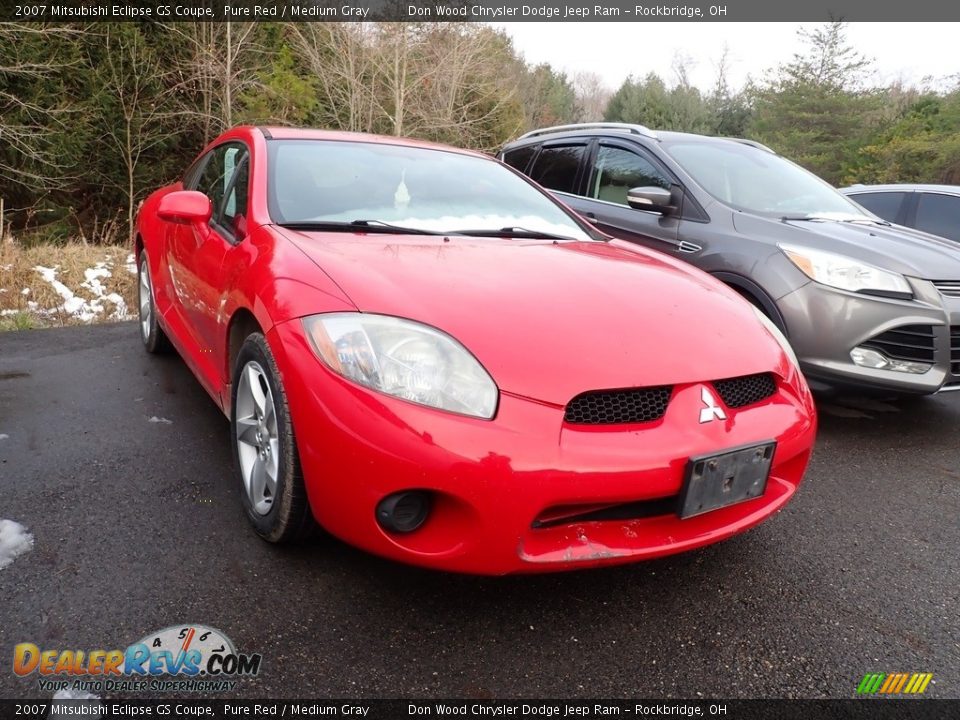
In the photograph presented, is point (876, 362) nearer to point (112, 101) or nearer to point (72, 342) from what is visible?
point (72, 342)

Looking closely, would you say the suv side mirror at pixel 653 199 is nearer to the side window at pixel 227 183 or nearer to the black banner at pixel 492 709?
the side window at pixel 227 183

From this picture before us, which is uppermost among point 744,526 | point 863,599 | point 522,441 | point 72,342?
point 522,441

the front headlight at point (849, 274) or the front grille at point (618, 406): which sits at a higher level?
the front headlight at point (849, 274)

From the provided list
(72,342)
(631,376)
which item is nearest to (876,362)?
(631,376)

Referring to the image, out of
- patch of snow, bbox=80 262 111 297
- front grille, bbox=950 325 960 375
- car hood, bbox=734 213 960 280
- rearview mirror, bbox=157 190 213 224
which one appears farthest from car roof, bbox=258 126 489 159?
patch of snow, bbox=80 262 111 297

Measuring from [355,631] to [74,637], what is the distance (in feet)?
2.22

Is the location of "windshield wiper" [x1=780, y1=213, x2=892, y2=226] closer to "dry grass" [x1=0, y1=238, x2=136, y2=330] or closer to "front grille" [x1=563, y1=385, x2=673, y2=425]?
"front grille" [x1=563, y1=385, x2=673, y2=425]

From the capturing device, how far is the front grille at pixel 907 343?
3.11 metres

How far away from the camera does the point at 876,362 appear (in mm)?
3139

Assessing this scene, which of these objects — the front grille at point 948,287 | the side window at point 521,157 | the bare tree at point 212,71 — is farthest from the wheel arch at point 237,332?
the bare tree at point 212,71

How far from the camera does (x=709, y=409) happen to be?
1.71 m

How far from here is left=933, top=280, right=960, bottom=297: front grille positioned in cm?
318

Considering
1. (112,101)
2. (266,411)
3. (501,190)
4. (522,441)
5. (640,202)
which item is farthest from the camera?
(112,101)

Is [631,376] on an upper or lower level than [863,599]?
upper
